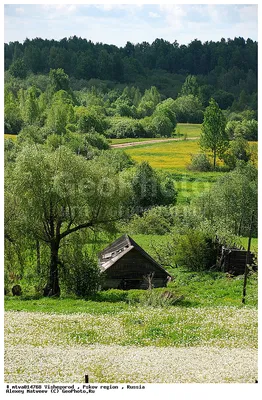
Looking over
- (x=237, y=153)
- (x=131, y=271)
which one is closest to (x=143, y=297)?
(x=131, y=271)

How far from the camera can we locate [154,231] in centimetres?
6525

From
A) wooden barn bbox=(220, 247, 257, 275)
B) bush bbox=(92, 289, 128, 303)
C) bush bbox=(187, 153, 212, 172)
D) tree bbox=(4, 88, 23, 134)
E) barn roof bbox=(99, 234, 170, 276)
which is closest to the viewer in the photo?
bush bbox=(92, 289, 128, 303)

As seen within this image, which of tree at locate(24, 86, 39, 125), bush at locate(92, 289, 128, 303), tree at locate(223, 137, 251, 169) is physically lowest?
bush at locate(92, 289, 128, 303)

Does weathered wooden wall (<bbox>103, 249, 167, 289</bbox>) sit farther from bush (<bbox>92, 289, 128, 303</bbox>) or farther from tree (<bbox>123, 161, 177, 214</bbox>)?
tree (<bbox>123, 161, 177, 214</bbox>)

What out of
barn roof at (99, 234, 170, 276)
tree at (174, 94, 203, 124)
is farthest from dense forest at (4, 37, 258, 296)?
tree at (174, 94, 203, 124)

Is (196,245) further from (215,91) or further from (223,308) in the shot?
(215,91)

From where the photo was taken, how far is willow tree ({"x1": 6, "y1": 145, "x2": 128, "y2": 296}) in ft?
109

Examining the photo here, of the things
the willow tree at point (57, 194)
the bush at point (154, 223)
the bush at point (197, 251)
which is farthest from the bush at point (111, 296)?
the bush at point (154, 223)

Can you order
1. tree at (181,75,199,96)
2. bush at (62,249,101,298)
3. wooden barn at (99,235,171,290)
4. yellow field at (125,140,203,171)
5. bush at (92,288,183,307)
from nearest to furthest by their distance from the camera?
1. bush at (92,288,183,307)
2. bush at (62,249,101,298)
3. wooden barn at (99,235,171,290)
4. yellow field at (125,140,203,171)
5. tree at (181,75,199,96)

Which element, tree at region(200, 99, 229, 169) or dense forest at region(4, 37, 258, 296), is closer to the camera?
dense forest at region(4, 37, 258, 296)

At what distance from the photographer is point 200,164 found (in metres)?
101

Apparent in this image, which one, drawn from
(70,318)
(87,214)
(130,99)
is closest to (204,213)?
(87,214)

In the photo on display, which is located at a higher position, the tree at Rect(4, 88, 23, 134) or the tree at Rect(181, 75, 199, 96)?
the tree at Rect(181, 75, 199, 96)

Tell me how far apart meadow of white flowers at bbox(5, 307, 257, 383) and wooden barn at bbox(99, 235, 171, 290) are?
32.0 feet
